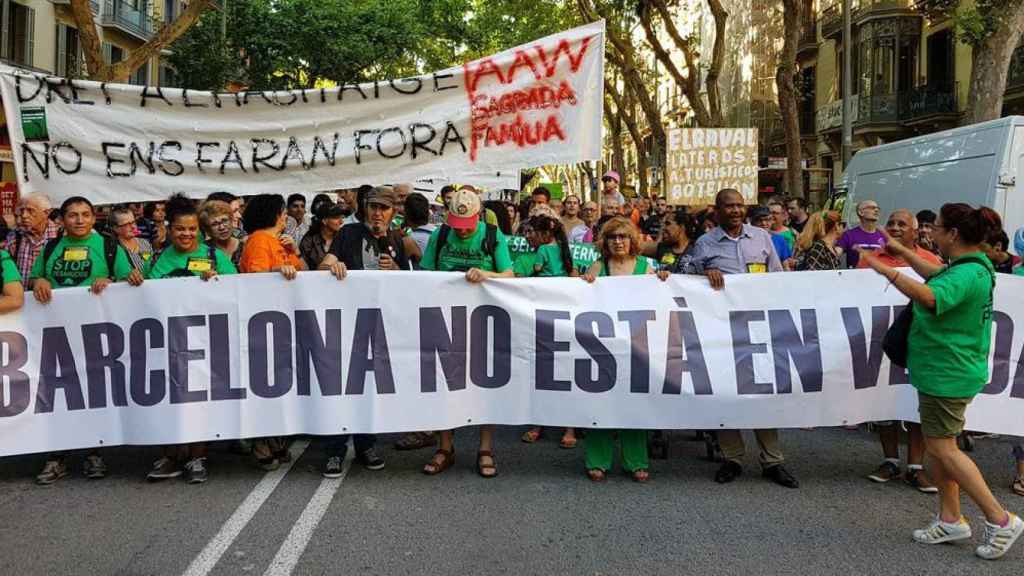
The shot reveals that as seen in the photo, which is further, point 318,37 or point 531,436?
point 318,37

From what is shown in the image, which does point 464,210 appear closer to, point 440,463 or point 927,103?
point 440,463

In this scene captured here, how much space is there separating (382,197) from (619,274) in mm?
1733

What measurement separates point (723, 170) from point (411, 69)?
25.1 metres

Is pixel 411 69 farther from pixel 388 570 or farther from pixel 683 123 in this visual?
pixel 388 570

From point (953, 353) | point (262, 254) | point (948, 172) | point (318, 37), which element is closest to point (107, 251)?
point (262, 254)

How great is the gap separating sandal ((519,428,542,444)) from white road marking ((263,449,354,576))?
4.87ft

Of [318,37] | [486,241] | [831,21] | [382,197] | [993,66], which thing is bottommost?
[486,241]

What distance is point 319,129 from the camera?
256 inches

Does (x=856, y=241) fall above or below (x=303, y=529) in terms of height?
above

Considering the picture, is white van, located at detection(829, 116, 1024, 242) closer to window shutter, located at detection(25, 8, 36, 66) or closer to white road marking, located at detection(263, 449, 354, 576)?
white road marking, located at detection(263, 449, 354, 576)

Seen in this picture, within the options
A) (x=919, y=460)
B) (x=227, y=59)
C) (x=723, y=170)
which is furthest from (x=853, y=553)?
(x=227, y=59)

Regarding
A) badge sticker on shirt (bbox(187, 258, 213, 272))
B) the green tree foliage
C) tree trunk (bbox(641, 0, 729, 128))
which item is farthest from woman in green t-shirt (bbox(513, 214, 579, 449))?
the green tree foliage

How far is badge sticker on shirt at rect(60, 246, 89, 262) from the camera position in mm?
6277

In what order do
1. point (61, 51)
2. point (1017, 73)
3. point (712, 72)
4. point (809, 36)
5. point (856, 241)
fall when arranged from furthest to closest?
point (809, 36) < point (61, 51) < point (1017, 73) < point (712, 72) < point (856, 241)
